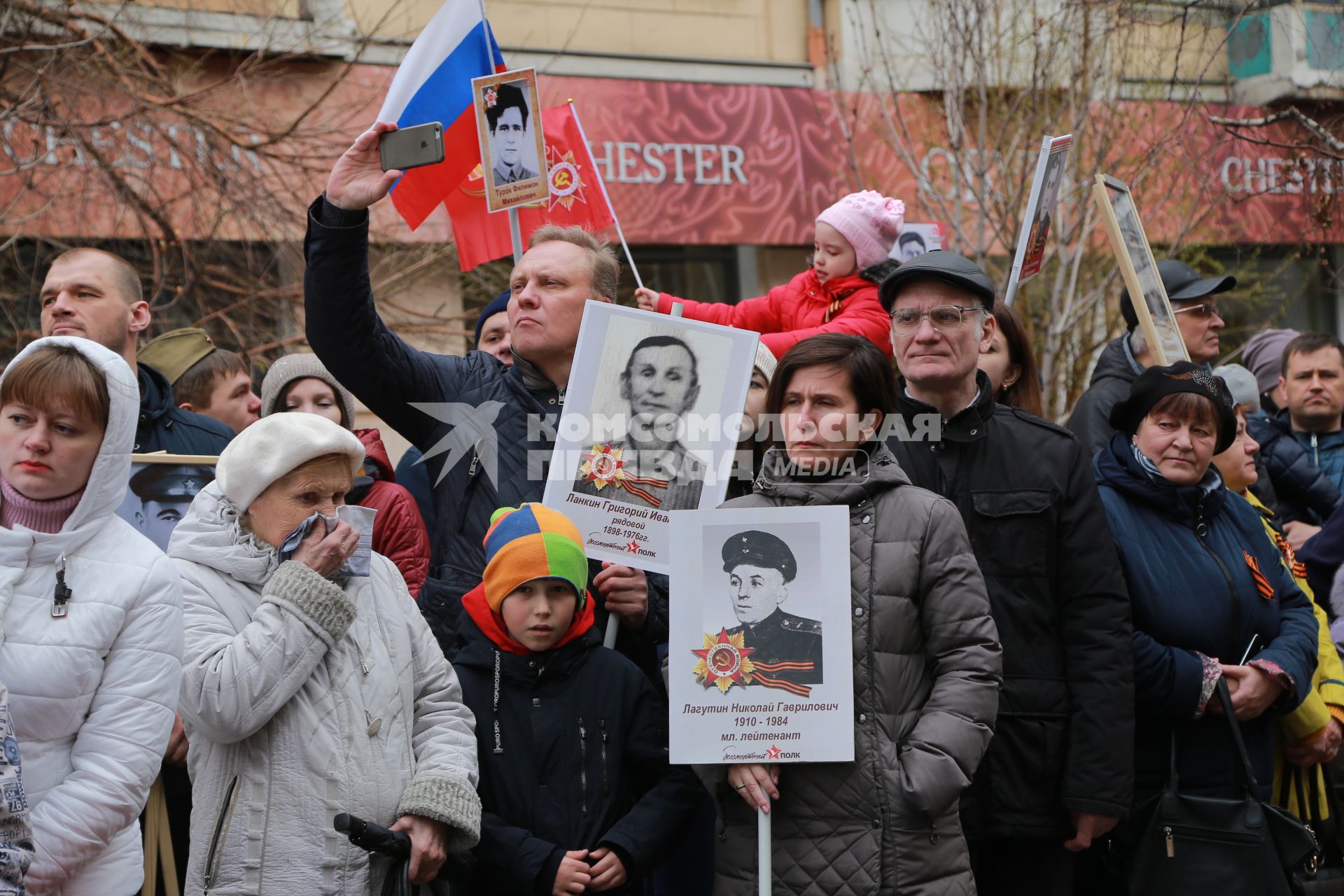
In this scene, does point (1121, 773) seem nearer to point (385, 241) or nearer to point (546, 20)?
point (385, 241)

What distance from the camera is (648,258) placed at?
12875 millimetres

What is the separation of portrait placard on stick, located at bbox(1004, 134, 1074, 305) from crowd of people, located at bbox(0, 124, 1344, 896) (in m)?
0.43


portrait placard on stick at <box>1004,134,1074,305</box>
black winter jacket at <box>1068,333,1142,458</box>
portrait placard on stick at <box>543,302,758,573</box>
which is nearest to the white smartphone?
portrait placard on stick at <box>543,302,758,573</box>

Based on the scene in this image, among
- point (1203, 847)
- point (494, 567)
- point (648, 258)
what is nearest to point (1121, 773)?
point (1203, 847)

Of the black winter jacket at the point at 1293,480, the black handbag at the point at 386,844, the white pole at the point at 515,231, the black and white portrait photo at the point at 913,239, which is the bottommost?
the black handbag at the point at 386,844

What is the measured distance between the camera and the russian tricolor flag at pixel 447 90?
482cm

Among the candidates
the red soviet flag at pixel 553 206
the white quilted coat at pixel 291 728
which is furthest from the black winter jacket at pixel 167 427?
the white quilted coat at pixel 291 728

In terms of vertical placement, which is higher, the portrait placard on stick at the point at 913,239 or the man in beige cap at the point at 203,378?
the portrait placard on stick at the point at 913,239

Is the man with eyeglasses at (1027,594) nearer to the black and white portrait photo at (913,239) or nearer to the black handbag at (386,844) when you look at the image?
the black handbag at (386,844)

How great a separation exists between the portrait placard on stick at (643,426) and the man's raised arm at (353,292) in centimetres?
49

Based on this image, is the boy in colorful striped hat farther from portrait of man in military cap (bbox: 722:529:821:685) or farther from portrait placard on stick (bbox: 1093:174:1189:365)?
portrait placard on stick (bbox: 1093:174:1189:365)

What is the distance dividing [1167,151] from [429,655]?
8626mm

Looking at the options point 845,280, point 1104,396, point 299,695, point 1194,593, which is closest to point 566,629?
point 299,695

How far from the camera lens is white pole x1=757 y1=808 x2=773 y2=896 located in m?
3.37
